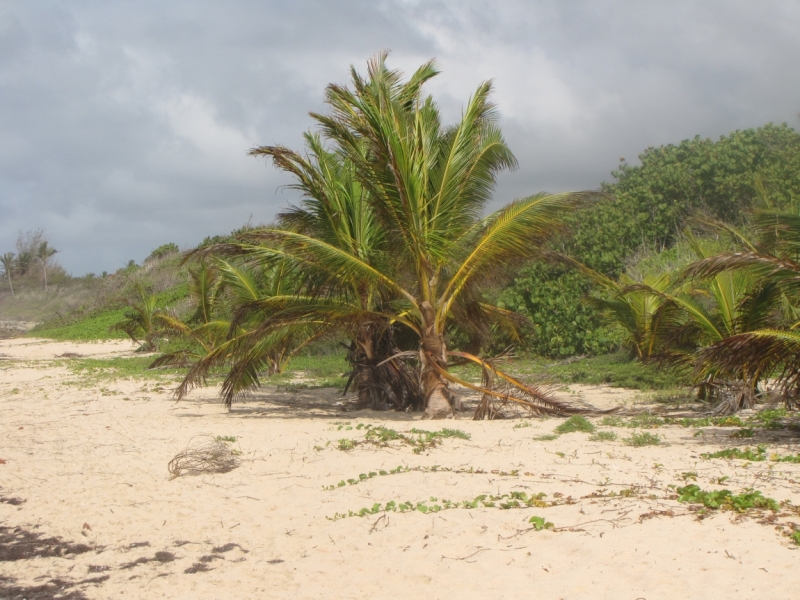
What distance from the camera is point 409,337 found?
457 inches

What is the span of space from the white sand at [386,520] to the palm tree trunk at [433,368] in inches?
18.5

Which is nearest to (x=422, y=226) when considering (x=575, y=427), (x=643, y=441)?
(x=575, y=427)

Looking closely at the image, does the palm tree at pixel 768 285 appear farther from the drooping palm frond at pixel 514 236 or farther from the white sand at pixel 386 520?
the drooping palm frond at pixel 514 236

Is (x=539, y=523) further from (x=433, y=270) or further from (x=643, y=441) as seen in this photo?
(x=433, y=270)

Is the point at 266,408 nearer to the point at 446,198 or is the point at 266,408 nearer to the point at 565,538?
the point at 446,198

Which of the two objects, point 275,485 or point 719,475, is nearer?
point 719,475

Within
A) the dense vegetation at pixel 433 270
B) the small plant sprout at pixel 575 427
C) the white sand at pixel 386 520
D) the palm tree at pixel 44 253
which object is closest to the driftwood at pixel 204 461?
the white sand at pixel 386 520

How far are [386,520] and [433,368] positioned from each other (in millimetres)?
4784

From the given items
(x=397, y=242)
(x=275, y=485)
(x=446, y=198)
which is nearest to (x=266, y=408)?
(x=397, y=242)

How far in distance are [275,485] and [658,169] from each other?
21198 mm

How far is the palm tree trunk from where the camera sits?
10.1m

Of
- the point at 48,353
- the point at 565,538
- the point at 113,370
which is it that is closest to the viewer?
the point at 565,538

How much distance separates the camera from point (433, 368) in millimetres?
10102

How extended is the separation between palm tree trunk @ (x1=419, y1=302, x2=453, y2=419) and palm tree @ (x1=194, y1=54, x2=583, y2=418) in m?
0.01
